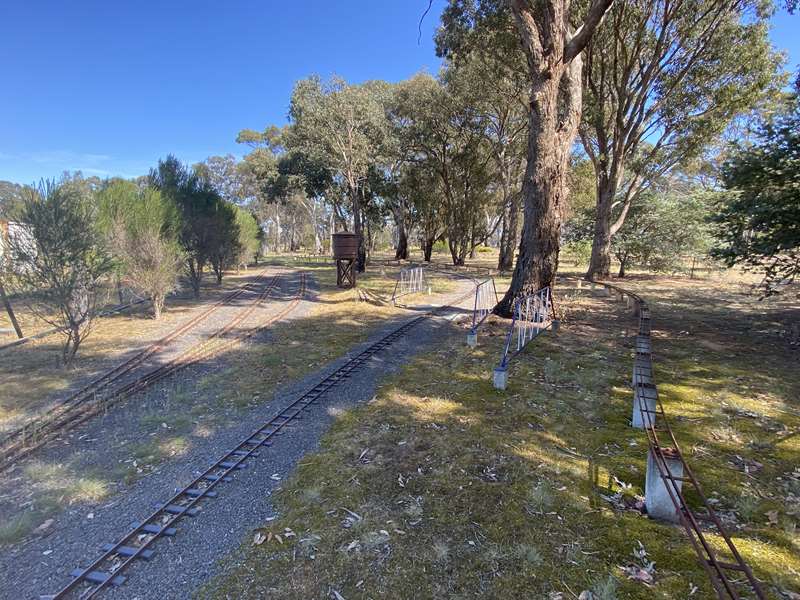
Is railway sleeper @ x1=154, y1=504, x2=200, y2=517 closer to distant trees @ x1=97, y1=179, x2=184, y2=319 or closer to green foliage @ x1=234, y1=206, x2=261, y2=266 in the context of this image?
distant trees @ x1=97, y1=179, x2=184, y2=319

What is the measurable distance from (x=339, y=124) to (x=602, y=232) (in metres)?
17.9

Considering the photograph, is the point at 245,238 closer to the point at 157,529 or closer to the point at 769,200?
the point at 157,529

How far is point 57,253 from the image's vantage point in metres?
10.2

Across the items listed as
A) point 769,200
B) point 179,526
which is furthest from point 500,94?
point 179,526

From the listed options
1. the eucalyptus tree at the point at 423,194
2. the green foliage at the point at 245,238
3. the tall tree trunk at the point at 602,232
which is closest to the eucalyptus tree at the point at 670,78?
the tall tree trunk at the point at 602,232

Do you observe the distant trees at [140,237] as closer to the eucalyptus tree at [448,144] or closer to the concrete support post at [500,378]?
the concrete support post at [500,378]

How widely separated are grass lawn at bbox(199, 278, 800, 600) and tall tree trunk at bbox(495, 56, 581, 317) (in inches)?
159

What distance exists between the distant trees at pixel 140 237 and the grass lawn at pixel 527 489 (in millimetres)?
12993

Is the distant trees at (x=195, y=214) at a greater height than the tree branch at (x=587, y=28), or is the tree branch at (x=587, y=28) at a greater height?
the tree branch at (x=587, y=28)

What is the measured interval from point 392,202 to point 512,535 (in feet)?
121

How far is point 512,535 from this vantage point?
152 inches

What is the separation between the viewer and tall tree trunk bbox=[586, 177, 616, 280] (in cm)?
2175

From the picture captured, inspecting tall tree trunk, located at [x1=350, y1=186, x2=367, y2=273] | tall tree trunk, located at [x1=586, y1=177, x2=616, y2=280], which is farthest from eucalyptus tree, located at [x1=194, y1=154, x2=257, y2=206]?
tall tree trunk, located at [x1=586, y1=177, x2=616, y2=280]

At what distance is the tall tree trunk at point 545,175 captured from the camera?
11.0m
